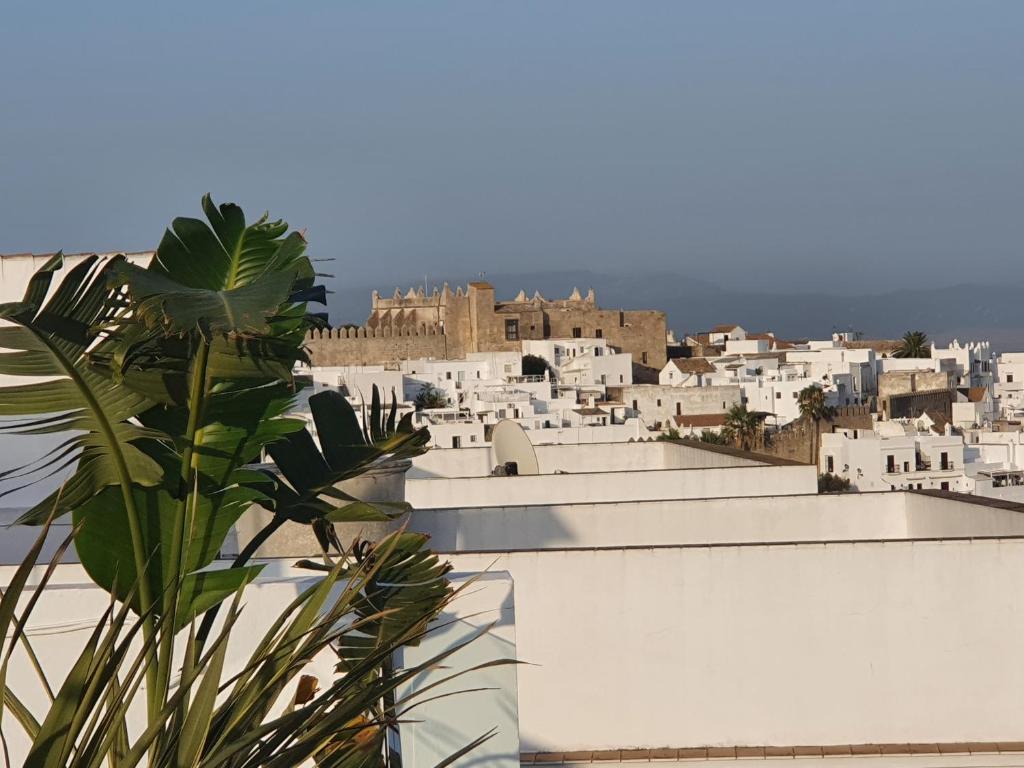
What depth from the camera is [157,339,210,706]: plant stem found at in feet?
8.12

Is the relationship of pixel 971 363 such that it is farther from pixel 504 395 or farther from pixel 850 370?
pixel 504 395

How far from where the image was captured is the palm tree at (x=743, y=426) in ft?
137

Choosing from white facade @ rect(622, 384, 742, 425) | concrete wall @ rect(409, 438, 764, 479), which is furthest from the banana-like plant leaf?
white facade @ rect(622, 384, 742, 425)

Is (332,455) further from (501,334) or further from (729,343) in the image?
(729,343)

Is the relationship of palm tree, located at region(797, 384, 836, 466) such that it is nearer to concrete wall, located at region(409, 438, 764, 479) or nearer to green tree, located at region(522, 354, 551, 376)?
green tree, located at region(522, 354, 551, 376)

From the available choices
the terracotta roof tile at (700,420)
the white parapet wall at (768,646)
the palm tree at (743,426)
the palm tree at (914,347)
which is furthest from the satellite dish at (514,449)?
the palm tree at (914,347)

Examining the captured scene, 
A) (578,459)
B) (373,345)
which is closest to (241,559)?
(578,459)

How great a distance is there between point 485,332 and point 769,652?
5398 cm

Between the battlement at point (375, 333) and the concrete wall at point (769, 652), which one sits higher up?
the battlement at point (375, 333)

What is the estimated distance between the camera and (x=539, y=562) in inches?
259

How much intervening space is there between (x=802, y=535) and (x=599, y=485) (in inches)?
71.7

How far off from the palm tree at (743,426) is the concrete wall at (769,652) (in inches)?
1342

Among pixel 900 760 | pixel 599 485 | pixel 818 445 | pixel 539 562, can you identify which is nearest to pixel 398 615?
pixel 539 562

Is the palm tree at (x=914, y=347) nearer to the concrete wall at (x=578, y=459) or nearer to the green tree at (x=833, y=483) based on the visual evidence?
the green tree at (x=833, y=483)
